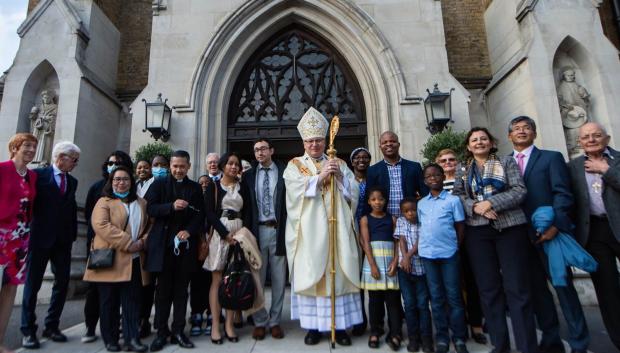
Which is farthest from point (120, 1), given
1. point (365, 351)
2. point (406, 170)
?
point (365, 351)

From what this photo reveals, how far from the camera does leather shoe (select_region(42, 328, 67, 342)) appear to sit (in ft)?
11.4

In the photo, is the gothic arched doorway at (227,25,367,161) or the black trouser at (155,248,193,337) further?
the gothic arched doorway at (227,25,367,161)

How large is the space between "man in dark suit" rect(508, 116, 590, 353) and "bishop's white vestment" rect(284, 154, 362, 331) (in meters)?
1.58

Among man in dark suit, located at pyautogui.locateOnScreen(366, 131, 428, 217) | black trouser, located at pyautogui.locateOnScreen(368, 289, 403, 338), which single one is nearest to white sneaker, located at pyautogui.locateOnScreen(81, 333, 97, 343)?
black trouser, located at pyautogui.locateOnScreen(368, 289, 403, 338)

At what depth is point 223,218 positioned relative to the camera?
360 centimetres

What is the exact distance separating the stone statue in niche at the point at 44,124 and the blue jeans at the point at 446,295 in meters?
7.27

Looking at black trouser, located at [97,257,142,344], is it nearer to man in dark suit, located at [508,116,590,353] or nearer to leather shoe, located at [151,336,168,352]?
leather shoe, located at [151,336,168,352]

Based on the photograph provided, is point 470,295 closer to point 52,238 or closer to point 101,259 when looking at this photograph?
point 101,259

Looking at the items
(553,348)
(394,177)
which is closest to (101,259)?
(394,177)

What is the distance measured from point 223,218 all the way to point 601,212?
3.51 m

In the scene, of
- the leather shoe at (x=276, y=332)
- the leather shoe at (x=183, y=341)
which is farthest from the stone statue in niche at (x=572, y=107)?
the leather shoe at (x=183, y=341)

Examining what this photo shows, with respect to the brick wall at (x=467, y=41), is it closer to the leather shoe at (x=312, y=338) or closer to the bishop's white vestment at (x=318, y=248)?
the bishop's white vestment at (x=318, y=248)

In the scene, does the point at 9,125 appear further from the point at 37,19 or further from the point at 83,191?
the point at 37,19

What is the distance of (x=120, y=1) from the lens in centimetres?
926
